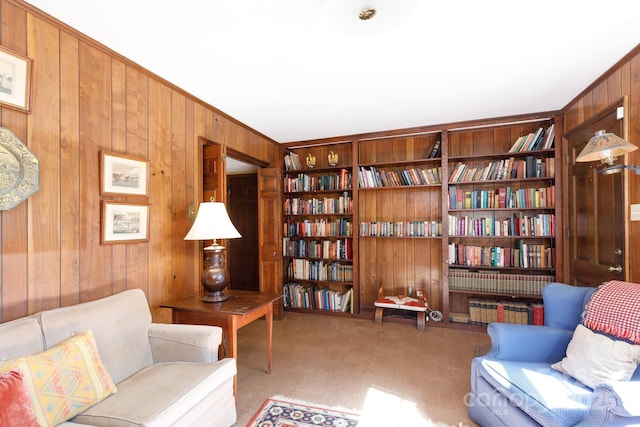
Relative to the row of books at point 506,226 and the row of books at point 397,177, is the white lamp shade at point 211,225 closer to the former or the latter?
the row of books at point 397,177

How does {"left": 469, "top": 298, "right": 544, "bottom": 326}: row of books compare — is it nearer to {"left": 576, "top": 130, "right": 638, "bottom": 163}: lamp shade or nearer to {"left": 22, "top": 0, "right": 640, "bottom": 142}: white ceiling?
{"left": 576, "top": 130, "right": 638, "bottom": 163}: lamp shade

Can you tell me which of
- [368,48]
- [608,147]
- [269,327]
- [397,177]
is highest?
[368,48]

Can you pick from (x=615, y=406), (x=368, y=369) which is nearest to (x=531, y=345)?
(x=615, y=406)

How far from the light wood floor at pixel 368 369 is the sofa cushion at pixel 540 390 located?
1.44ft

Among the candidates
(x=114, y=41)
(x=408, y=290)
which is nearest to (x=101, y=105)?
(x=114, y=41)

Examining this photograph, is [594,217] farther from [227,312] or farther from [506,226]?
[227,312]

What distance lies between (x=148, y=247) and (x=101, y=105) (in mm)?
1031

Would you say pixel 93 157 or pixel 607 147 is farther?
pixel 93 157

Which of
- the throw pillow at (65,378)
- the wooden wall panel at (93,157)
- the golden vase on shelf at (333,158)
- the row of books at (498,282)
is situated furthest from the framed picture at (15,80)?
the row of books at (498,282)

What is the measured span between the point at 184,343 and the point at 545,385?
1990mm

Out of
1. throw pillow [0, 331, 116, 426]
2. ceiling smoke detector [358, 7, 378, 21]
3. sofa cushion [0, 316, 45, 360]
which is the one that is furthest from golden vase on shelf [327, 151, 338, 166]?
sofa cushion [0, 316, 45, 360]

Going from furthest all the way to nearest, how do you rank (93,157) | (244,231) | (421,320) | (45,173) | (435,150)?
(244,231) < (435,150) < (421,320) < (93,157) < (45,173)

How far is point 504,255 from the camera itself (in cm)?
316

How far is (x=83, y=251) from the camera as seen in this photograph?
1.76m
